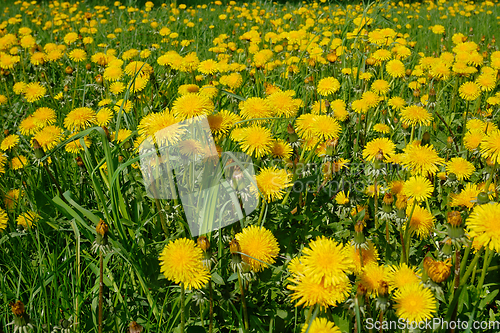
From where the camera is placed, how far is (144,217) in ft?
Answer: 5.59

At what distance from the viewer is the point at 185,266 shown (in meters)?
1.13

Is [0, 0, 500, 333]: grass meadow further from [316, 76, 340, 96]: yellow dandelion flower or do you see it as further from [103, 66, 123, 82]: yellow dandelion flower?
[103, 66, 123, 82]: yellow dandelion flower

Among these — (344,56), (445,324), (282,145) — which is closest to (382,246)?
(445,324)

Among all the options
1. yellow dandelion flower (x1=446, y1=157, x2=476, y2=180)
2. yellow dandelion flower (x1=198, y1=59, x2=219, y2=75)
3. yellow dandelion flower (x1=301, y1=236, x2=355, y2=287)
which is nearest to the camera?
yellow dandelion flower (x1=301, y1=236, x2=355, y2=287)

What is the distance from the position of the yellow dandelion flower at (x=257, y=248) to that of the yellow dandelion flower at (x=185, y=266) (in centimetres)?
14

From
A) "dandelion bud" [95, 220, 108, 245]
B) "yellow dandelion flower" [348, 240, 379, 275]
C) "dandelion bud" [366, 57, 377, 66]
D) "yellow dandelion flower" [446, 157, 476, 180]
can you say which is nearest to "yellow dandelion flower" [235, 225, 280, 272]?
"yellow dandelion flower" [348, 240, 379, 275]

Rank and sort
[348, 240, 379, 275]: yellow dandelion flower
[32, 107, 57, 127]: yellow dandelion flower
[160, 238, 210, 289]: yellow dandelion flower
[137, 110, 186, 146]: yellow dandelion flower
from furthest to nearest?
[32, 107, 57, 127]: yellow dandelion flower < [137, 110, 186, 146]: yellow dandelion flower < [348, 240, 379, 275]: yellow dandelion flower < [160, 238, 210, 289]: yellow dandelion flower

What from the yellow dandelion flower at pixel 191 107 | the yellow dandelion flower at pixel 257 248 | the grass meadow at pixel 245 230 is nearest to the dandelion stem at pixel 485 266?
the grass meadow at pixel 245 230

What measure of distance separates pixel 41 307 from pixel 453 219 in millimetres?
1403

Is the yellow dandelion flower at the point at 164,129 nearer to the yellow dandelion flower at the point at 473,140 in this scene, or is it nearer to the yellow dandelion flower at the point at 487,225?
the yellow dandelion flower at the point at 487,225

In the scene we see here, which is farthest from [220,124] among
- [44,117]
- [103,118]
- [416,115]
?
[44,117]

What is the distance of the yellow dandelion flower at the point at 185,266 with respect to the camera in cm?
112

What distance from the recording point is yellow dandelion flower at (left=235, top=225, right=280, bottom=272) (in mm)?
1214

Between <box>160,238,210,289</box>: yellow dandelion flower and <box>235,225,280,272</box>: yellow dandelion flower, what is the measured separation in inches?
5.6
